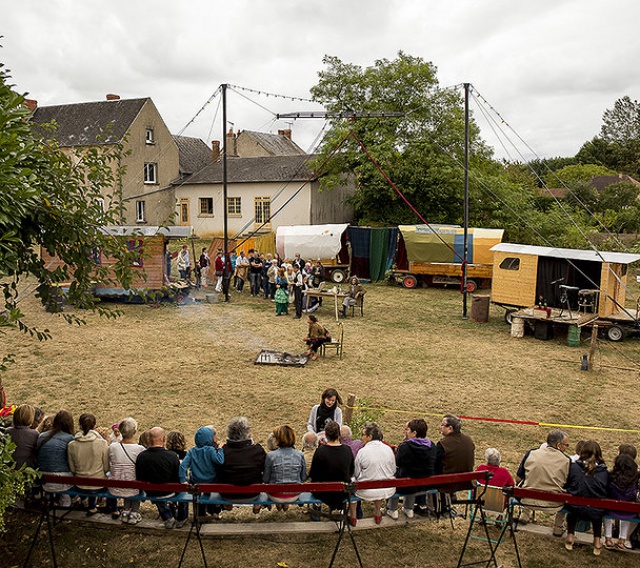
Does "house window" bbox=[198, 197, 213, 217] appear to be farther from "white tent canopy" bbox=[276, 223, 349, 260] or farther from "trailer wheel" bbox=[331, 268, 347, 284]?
"trailer wheel" bbox=[331, 268, 347, 284]

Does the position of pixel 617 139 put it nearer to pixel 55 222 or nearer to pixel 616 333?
pixel 616 333

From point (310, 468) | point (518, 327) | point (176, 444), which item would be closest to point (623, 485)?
point (310, 468)

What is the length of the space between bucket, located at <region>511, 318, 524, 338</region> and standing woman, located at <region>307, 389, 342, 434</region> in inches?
405

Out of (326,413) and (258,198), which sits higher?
(258,198)

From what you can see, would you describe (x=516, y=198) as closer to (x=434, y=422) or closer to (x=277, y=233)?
(x=277, y=233)

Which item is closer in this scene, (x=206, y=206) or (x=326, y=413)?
(x=326, y=413)

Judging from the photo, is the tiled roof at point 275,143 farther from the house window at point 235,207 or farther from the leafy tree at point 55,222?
the leafy tree at point 55,222

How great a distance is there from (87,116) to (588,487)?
133ft

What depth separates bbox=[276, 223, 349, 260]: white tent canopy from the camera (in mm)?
26125

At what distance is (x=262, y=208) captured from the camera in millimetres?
38125

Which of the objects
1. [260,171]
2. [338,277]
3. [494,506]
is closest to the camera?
[494,506]

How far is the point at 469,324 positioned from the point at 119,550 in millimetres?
14219

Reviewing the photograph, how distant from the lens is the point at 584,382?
43.4 ft

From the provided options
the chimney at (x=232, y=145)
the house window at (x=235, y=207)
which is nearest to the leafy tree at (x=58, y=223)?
the house window at (x=235, y=207)
